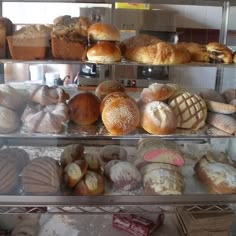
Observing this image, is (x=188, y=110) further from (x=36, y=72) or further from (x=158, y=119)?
(x=36, y=72)

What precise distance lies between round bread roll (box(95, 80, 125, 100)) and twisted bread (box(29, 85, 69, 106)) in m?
0.09

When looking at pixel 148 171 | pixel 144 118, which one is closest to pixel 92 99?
pixel 144 118

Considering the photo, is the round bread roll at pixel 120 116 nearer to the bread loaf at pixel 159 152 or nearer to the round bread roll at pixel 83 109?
the round bread roll at pixel 83 109

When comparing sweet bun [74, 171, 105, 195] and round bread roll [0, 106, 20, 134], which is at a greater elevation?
round bread roll [0, 106, 20, 134]

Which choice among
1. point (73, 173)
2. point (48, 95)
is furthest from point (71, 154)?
point (48, 95)

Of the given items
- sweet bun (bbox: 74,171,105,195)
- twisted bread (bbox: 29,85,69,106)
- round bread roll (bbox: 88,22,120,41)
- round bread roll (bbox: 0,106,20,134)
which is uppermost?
round bread roll (bbox: 88,22,120,41)

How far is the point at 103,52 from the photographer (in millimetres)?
791

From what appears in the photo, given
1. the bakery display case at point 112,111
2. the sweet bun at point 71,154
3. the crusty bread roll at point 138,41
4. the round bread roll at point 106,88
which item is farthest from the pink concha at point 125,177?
the crusty bread roll at point 138,41

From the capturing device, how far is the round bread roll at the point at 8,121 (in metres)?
0.80

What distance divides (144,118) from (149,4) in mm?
288

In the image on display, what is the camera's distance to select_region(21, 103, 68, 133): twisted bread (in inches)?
31.8

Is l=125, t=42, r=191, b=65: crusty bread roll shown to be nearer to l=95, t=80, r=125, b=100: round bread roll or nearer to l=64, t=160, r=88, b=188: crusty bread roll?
l=95, t=80, r=125, b=100: round bread roll

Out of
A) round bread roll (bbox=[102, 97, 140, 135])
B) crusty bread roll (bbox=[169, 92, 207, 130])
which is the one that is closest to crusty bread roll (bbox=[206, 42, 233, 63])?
crusty bread roll (bbox=[169, 92, 207, 130])

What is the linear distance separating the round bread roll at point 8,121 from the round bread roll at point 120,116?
22 centimetres
